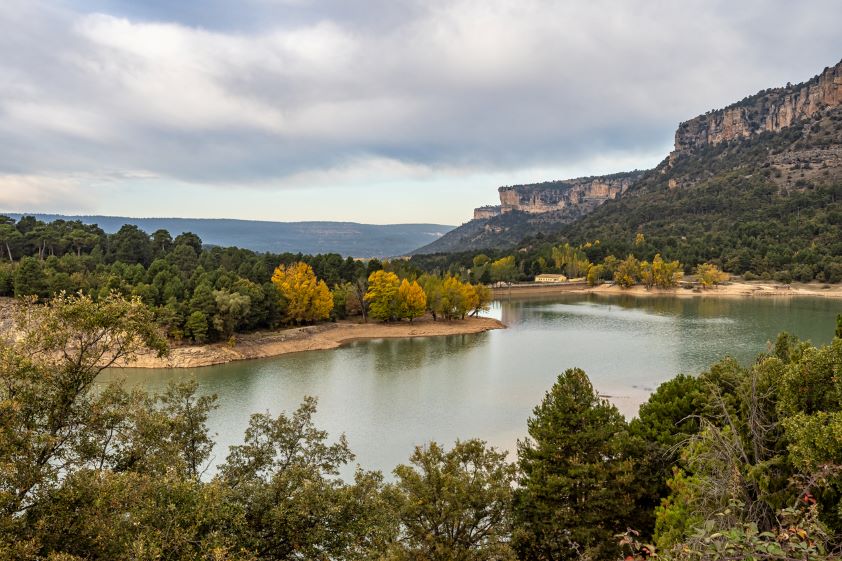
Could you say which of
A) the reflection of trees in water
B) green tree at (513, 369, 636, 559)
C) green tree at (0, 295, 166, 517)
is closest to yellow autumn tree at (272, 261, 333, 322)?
the reflection of trees in water

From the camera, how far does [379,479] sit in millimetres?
11336

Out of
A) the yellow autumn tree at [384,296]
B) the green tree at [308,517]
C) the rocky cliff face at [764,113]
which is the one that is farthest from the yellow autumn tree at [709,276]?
the rocky cliff face at [764,113]

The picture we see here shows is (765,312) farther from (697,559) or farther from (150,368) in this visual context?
(697,559)

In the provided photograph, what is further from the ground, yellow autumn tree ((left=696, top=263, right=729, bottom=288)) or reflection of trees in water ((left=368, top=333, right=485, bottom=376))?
yellow autumn tree ((left=696, top=263, right=729, bottom=288))

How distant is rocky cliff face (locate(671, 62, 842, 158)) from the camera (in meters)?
143

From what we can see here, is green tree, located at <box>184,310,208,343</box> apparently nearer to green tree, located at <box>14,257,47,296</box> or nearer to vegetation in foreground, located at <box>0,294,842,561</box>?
green tree, located at <box>14,257,47,296</box>

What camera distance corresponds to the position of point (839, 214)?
308 feet

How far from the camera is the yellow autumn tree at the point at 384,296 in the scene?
52.6 m

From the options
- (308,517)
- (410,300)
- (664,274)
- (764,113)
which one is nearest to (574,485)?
(308,517)

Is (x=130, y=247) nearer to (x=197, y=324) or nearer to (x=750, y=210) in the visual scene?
(x=197, y=324)

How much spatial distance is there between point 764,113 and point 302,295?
585 feet

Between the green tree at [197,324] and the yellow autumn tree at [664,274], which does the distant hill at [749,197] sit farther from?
the green tree at [197,324]

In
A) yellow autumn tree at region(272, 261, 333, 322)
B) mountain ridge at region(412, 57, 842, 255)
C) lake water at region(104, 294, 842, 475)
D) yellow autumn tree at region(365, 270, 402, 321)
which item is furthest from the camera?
mountain ridge at region(412, 57, 842, 255)

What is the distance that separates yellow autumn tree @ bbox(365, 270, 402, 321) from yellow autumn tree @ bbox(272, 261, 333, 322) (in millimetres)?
4424
